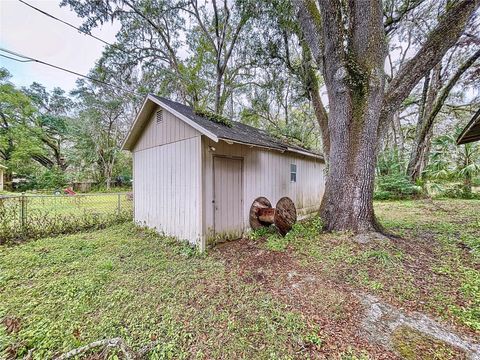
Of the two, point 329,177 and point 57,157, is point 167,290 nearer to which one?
point 329,177

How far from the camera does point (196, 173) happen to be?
4801 millimetres

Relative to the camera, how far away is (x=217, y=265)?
4.06 metres

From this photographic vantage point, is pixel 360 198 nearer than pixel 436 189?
Yes

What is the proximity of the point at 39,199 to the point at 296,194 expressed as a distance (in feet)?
26.3

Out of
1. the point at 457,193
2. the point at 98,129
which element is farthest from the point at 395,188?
the point at 98,129

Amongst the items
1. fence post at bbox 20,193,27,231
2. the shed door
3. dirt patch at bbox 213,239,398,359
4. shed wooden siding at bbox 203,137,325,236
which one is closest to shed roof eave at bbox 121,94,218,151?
shed wooden siding at bbox 203,137,325,236

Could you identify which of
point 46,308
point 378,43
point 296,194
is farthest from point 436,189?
point 46,308

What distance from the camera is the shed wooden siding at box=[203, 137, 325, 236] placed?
5004 millimetres

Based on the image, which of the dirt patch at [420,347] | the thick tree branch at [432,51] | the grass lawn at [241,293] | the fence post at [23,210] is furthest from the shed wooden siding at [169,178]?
the thick tree branch at [432,51]

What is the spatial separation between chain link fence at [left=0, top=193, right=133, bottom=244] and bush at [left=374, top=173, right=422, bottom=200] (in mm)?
12856

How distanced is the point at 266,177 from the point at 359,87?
3289 mm

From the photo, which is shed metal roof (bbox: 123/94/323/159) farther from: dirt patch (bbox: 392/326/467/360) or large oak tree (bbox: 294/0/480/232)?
dirt patch (bbox: 392/326/467/360)

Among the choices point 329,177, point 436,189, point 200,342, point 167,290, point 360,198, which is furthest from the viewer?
point 436,189

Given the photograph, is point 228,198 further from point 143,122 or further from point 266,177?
point 143,122
